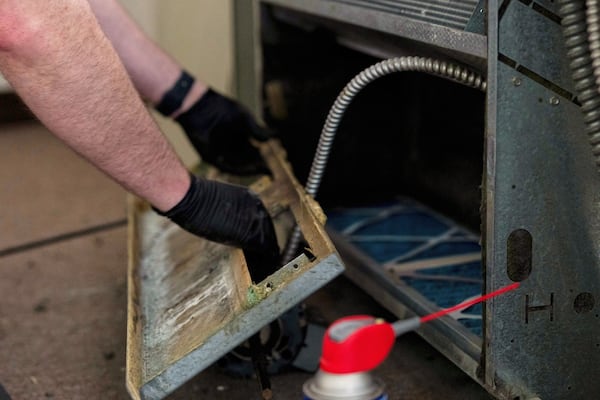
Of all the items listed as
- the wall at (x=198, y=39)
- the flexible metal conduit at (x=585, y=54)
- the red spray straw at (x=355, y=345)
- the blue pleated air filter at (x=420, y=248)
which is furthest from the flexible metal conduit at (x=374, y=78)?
the wall at (x=198, y=39)

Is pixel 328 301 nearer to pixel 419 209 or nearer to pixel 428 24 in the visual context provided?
pixel 419 209

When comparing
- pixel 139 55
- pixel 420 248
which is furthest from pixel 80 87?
pixel 420 248

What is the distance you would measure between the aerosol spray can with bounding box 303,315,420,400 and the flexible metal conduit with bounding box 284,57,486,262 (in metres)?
0.41

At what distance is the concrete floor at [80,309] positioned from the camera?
5.30 feet

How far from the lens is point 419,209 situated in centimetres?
239

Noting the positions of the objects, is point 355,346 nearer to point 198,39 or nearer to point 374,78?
point 374,78

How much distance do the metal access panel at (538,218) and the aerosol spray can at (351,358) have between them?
0.84 ft

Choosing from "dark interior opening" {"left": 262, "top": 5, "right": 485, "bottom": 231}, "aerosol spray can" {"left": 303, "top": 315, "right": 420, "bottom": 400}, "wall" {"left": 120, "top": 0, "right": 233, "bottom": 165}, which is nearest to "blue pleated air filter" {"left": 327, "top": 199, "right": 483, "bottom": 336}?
"dark interior opening" {"left": 262, "top": 5, "right": 485, "bottom": 231}

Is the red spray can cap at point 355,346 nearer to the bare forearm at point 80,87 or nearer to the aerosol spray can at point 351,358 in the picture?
the aerosol spray can at point 351,358

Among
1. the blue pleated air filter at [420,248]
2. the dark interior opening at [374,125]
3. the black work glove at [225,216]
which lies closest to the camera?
the black work glove at [225,216]

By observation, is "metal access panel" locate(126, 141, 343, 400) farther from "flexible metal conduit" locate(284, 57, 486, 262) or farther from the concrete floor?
the concrete floor

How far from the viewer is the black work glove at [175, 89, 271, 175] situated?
200 cm

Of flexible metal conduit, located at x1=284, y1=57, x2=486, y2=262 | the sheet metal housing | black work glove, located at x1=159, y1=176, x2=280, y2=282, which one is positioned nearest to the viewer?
the sheet metal housing

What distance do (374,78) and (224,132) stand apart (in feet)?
2.06
